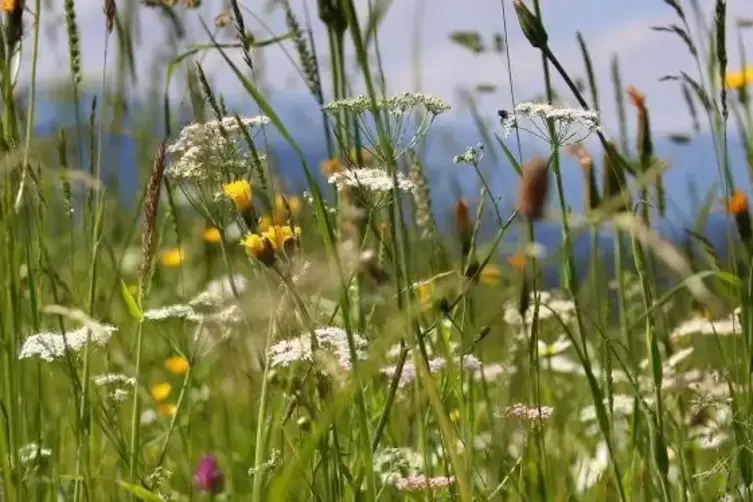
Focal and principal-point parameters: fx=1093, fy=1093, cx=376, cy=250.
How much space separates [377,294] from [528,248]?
0.51m

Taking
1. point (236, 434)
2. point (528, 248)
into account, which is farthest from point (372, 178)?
point (236, 434)

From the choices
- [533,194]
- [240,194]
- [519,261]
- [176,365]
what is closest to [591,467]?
[519,261]

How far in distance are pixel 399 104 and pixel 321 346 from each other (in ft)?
0.84

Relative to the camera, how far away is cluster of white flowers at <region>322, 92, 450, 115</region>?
3.27 feet

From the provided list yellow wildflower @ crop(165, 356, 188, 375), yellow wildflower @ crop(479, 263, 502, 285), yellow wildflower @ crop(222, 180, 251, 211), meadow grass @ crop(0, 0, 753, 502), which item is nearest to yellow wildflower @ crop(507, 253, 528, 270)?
meadow grass @ crop(0, 0, 753, 502)

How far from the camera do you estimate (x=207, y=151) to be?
1.05 metres

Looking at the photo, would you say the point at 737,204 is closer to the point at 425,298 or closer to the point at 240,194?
the point at 425,298

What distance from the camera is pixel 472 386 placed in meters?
1.21

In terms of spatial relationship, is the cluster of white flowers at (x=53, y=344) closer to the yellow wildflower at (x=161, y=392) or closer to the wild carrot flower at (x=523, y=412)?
the wild carrot flower at (x=523, y=412)

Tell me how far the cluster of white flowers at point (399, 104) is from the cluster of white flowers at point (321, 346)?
0.67 feet

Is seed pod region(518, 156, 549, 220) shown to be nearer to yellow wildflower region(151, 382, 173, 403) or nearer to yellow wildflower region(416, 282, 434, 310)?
yellow wildflower region(416, 282, 434, 310)

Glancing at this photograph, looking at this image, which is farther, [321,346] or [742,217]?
[742,217]

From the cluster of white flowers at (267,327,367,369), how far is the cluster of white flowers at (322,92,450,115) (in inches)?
8.0

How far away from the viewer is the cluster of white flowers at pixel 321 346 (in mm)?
934
